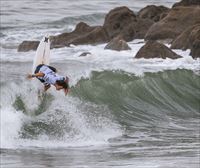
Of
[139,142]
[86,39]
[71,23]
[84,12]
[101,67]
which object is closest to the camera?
[139,142]

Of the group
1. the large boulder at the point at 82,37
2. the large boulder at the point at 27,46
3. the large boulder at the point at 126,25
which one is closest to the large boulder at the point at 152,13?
the large boulder at the point at 126,25

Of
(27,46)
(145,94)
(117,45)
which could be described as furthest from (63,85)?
(27,46)

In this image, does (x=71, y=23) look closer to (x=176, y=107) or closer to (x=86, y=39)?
(x=86, y=39)

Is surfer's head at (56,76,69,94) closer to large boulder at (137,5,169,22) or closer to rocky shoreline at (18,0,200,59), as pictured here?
rocky shoreline at (18,0,200,59)

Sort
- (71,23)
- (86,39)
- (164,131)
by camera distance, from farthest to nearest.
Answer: (71,23) < (86,39) < (164,131)

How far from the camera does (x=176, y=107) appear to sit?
2044cm

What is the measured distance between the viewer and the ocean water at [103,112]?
14.3 meters

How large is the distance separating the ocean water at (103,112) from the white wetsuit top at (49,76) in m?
1.31

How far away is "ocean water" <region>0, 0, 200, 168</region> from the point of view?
14297 mm

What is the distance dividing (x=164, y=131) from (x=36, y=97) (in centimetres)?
325

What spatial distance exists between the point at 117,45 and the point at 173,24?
2605 mm

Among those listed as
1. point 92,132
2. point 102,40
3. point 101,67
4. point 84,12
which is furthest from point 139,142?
point 84,12

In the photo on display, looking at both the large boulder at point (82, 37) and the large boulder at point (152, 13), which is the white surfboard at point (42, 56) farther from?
the large boulder at point (152, 13)

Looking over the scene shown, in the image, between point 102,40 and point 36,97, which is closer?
point 36,97
